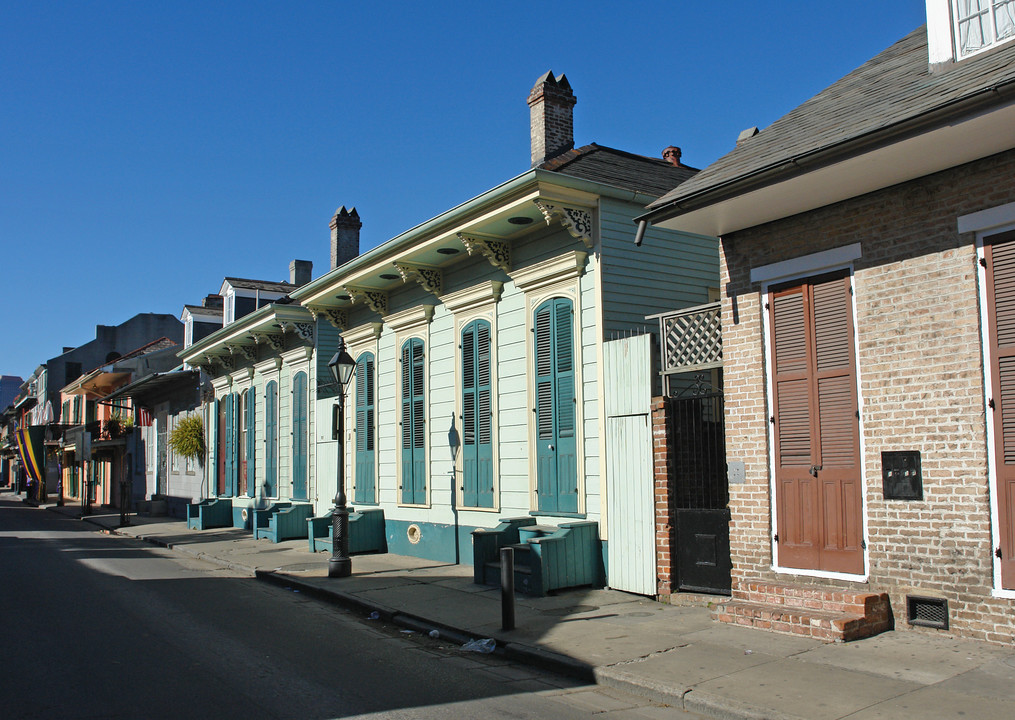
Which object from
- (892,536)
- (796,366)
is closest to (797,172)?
(796,366)

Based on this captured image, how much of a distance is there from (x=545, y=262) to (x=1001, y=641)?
24.8ft

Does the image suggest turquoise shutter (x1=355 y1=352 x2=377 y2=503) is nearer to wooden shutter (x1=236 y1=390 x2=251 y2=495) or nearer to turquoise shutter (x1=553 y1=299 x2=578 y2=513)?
turquoise shutter (x1=553 y1=299 x2=578 y2=513)

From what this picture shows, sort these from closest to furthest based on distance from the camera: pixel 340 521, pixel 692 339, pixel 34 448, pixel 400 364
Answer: pixel 692 339, pixel 340 521, pixel 400 364, pixel 34 448

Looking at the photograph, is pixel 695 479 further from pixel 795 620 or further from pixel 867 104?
pixel 867 104

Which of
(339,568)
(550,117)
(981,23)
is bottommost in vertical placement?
(339,568)

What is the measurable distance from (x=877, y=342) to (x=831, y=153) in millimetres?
1941

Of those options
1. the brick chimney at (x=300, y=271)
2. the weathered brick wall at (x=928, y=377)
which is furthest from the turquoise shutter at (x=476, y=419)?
the brick chimney at (x=300, y=271)

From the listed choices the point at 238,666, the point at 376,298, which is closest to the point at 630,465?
the point at 238,666

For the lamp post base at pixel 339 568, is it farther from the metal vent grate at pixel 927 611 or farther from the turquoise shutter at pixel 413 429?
the metal vent grate at pixel 927 611

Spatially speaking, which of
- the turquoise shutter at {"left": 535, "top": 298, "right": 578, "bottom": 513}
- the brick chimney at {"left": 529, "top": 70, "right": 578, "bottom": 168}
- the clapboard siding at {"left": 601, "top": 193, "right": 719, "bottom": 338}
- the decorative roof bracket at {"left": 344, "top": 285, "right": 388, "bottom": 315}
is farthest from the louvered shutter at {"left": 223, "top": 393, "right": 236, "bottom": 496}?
the clapboard siding at {"left": 601, "top": 193, "right": 719, "bottom": 338}

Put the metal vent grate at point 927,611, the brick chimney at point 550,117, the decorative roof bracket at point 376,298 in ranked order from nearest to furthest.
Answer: the metal vent grate at point 927,611
the brick chimney at point 550,117
the decorative roof bracket at point 376,298

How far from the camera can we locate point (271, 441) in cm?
2261

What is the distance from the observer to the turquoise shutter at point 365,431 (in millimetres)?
17203

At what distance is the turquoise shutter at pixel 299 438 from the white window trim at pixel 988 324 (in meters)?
16.5
